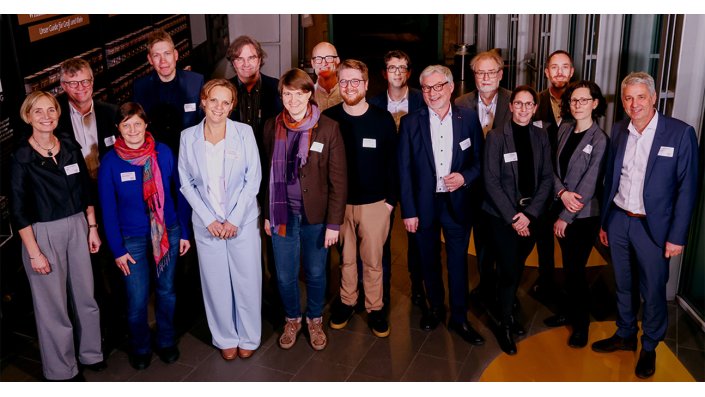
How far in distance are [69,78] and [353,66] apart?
5.06ft

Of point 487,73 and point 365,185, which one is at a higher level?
point 487,73

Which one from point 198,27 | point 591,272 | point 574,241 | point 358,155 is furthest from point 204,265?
point 198,27

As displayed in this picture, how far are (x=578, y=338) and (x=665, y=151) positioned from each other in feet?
4.09

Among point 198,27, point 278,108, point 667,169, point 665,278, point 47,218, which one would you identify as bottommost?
point 665,278

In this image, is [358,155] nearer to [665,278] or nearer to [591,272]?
[665,278]

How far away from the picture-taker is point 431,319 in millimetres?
4184

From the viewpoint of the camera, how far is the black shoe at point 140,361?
3.85 meters

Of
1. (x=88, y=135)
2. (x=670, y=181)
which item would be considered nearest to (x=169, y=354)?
(x=88, y=135)

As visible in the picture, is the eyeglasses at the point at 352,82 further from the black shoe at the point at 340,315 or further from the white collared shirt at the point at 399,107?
the black shoe at the point at 340,315

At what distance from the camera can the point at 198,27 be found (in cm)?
873

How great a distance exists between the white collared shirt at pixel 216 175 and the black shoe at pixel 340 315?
108 cm

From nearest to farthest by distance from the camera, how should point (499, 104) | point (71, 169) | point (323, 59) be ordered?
1. point (71, 169)
2. point (499, 104)
3. point (323, 59)

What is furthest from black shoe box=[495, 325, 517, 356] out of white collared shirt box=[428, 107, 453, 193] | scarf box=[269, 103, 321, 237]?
scarf box=[269, 103, 321, 237]

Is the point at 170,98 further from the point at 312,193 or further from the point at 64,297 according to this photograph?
the point at 64,297
